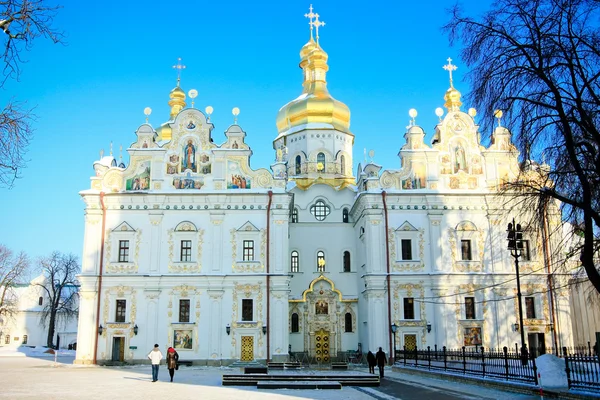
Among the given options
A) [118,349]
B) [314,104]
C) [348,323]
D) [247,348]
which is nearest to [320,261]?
[348,323]

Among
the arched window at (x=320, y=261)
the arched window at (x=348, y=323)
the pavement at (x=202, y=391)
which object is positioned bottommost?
the pavement at (x=202, y=391)

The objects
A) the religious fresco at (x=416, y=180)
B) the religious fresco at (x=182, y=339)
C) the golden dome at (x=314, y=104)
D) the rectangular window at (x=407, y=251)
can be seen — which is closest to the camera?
the religious fresco at (x=182, y=339)

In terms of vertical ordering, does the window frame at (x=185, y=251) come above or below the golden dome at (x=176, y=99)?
below

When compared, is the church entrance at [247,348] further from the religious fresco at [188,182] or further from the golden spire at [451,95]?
the golden spire at [451,95]

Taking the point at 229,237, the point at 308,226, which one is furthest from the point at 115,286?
the point at 308,226

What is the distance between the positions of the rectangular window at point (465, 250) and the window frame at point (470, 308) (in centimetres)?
230

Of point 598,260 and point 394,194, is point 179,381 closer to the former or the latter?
point 598,260

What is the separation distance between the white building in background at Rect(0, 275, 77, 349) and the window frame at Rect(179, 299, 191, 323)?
131ft

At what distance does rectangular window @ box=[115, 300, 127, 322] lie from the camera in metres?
34.6

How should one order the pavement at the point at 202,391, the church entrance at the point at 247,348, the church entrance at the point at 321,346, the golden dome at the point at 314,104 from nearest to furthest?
the pavement at the point at 202,391
the church entrance at the point at 247,348
the church entrance at the point at 321,346
the golden dome at the point at 314,104

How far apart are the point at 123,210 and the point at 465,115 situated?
70.6 ft

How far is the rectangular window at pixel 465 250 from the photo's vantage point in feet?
119

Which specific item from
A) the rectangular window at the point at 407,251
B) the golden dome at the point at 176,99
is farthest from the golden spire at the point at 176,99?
the rectangular window at the point at 407,251

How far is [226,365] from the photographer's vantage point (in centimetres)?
3372
